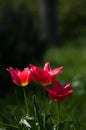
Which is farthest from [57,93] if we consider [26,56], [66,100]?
[26,56]

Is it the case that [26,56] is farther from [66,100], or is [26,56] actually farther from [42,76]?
[42,76]

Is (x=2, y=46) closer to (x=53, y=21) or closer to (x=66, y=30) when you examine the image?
(x=53, y=21)

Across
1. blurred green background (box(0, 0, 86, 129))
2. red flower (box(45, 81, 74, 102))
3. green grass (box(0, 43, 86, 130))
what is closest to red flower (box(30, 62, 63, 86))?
red flower (box(45, 81, 74, 102))

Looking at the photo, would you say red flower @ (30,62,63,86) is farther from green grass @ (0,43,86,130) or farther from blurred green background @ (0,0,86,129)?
blurred green background @ (0,0,86,129)

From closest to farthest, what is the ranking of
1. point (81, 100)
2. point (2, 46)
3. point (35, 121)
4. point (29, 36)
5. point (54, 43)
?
point (35, 121)
point (81, 100)
point (2, 46)
point (29, 36)
point (54, 43)

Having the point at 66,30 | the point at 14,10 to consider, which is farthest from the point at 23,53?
the point at 66,30

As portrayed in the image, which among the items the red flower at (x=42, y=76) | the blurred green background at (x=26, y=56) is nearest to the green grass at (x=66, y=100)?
the blurred green background at (x=26, y=56)

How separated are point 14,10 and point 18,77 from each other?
7390 mm

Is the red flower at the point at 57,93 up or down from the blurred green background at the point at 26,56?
down

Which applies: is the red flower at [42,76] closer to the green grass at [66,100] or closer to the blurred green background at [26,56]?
the green grass at [66,100]

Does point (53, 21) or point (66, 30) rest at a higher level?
point (66, 30)

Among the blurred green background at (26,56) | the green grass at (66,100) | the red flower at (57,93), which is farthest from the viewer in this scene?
the blurred green background at (26,56)

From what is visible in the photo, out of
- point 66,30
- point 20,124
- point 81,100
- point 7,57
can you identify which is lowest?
point 20,124

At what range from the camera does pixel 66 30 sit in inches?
882
